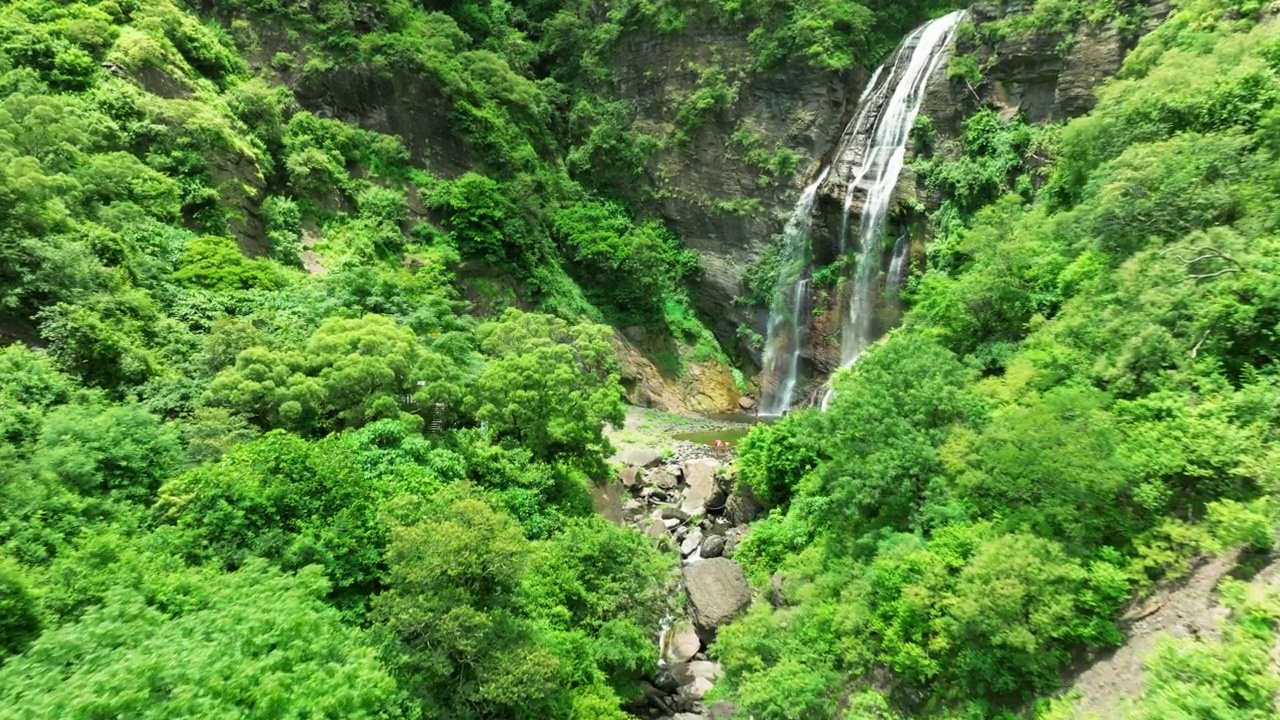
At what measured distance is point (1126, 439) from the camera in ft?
34.5

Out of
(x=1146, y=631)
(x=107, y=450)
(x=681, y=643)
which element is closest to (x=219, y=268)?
(x=107, y=450)

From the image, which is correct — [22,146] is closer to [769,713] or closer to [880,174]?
[769,713]

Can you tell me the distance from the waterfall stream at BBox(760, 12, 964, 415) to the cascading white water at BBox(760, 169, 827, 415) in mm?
61

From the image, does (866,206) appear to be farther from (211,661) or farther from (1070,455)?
(211,661)

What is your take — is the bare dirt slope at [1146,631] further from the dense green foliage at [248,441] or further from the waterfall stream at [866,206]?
the waterfall stream at [866,206]

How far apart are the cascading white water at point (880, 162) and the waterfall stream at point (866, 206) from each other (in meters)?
0.05

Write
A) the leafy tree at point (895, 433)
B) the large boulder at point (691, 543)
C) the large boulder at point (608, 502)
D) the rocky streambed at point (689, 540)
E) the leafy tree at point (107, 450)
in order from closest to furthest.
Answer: the leafy tree at point (107, 450), the leafy tree at point (895, 433), the rocky streambed at point (689, 540), the large boulder at point (691, 543), the large boulder at point (608, 502)

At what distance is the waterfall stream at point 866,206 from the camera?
31391 millimetres

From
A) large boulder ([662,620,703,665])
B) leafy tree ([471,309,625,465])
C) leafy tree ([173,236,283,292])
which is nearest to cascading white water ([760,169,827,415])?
leafy tree ([471,309,625,465])

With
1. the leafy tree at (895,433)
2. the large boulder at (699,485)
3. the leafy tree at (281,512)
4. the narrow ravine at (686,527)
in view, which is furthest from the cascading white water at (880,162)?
the leafy tree at (281,512)

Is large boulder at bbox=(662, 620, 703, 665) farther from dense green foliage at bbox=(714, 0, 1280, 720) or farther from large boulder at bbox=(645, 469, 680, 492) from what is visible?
large boulder at bbox=(645, 469, 680, 492)

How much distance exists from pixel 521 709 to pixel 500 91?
37656 mm

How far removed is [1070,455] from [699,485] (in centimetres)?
1518

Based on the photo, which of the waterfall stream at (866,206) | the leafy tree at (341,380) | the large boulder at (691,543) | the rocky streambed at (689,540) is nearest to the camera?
the leafy tree at (341,380)
